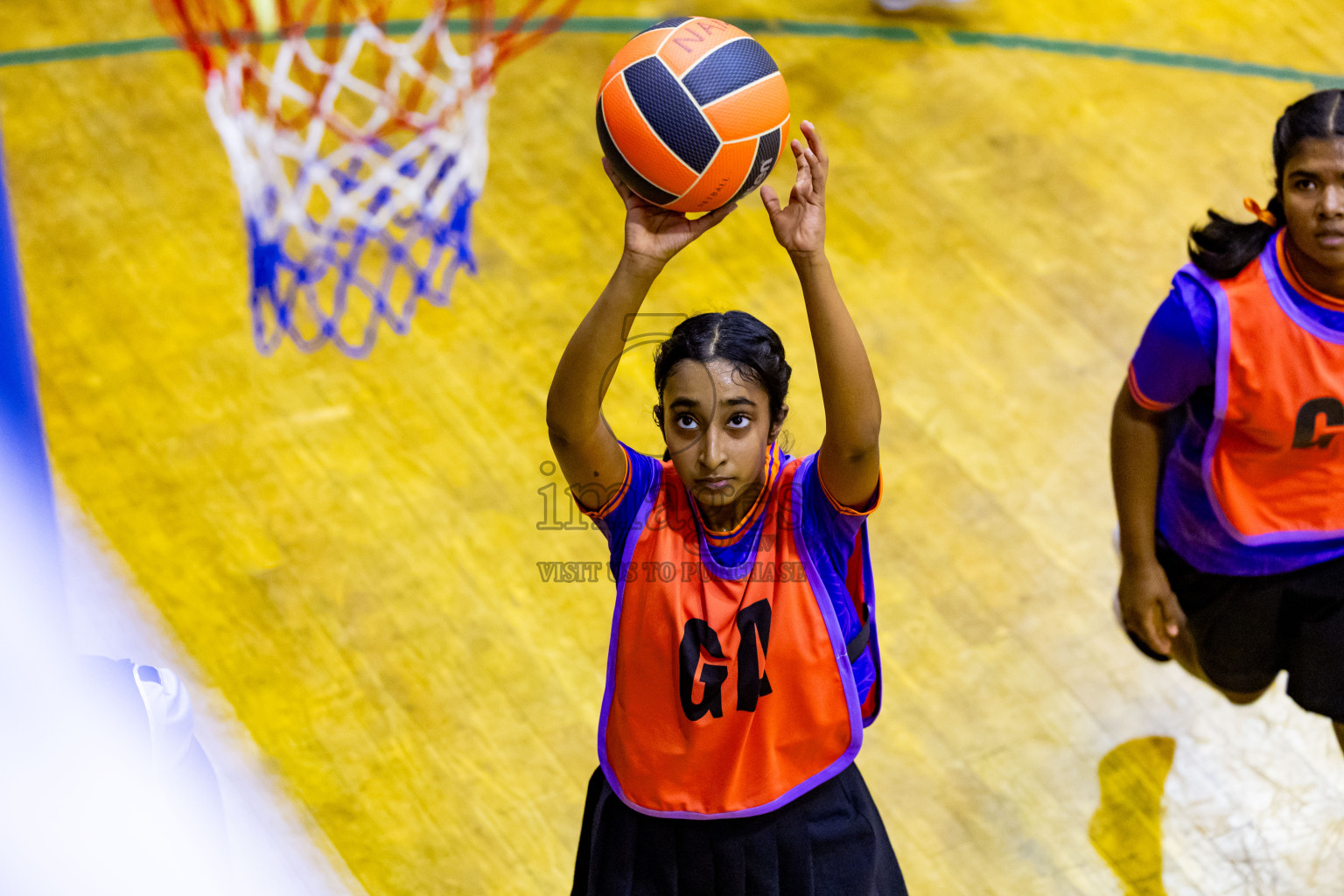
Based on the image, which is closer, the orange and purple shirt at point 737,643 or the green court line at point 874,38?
the orange and purple shirt at point 737,643

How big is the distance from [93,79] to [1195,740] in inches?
176

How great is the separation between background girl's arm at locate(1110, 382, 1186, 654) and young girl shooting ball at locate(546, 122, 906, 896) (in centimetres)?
96

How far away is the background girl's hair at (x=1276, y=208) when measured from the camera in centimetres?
285

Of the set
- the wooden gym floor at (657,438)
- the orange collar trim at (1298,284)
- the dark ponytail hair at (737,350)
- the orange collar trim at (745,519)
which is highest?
the dark ponytail hair at (737,350)

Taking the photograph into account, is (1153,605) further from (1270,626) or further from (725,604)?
(725,604)

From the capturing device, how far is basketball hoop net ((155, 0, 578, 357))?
193 inches

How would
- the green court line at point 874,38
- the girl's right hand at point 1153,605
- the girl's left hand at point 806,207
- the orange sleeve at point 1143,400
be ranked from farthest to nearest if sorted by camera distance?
the green court line at point 874,38, the girl's right hand at point 1153,605, the orange sleeve at point 1143,400, the girl's left hand at point 806,207

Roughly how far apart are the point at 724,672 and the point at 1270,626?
57.1 inches

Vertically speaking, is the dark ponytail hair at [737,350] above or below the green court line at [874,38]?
Result: above

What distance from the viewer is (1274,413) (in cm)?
295

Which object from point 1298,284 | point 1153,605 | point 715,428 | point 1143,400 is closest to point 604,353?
point 715,428

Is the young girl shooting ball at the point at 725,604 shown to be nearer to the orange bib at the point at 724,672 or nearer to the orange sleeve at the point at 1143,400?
the orange bib at the point at 724,672

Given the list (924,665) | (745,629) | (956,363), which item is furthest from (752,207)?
(745,629)

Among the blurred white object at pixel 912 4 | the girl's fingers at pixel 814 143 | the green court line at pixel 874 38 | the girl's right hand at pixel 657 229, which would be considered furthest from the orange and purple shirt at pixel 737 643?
the blurred white object at pixel 912 4
